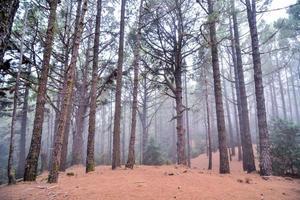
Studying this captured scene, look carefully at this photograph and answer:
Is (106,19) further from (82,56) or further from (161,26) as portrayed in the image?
(161,26)

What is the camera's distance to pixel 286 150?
10914 millimetres

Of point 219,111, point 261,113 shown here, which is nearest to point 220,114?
point 219,111

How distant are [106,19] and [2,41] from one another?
1508 cm

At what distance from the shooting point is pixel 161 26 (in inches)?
488

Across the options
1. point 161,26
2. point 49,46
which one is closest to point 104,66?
point 161,26

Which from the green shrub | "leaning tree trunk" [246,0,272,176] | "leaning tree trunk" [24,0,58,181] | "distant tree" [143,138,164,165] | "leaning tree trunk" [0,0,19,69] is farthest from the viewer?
"distant tree" [143,138,164,165]

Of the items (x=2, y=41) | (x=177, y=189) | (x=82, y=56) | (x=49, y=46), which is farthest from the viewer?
(x=82, y=56)

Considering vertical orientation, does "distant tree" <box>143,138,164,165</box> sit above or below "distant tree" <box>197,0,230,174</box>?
below

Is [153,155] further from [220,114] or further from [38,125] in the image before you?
[38,125]

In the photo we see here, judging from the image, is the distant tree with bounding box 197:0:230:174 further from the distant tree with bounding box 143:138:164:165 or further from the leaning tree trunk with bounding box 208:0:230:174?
the distant tree with bounding box 143:138:164:165

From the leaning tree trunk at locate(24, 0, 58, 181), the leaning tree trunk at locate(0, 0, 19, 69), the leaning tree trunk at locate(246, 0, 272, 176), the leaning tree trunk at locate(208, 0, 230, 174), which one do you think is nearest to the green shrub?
the leaning tree trunk at locate(246, 0, 272, 176)

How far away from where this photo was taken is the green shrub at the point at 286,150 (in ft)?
35.0

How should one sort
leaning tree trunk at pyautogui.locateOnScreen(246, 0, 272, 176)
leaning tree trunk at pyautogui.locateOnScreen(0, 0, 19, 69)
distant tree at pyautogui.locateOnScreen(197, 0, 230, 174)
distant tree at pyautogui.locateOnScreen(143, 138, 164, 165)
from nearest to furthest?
1. leaning tree trunk at pyautogui.locateOnScreen(0, 0, 19, 69)
2. leaning tree trunk at pyautogui.locateOnScreen(246, 0, 272, 176)
3. distant tree at pyautogui.locateOnScreen(197, 0, 230, 174)
4. distant tree at pyautogui.locateOnScreen(143, 138, 164, 165)

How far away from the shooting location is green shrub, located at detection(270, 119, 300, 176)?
1067 centimetres
